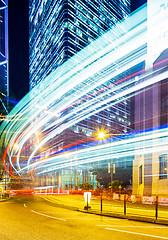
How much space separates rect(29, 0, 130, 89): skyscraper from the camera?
9856cm

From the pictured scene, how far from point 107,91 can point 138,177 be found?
85320mm

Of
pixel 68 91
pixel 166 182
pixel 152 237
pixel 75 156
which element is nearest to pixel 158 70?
pixel 166 182

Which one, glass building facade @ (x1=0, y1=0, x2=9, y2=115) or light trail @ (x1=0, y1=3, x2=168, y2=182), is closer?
light trail @ (x1=0, y1=3, x2=168, y2=182)

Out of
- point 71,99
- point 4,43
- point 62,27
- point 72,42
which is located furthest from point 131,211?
point 4,43

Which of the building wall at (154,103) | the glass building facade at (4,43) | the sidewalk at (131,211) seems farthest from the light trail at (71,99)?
the sidewalk at (131,211)

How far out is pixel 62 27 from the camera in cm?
9844

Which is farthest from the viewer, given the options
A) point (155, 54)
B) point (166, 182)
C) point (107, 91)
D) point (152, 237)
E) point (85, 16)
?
point (107, 91)

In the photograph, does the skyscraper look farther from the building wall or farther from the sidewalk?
the sidewalk

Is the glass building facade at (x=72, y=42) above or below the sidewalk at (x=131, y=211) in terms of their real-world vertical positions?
above

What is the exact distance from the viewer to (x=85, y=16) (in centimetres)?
10794

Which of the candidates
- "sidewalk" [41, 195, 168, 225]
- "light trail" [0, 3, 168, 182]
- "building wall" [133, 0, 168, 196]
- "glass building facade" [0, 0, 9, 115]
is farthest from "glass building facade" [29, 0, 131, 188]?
"sidewalk" [41, 195, 168, 225]

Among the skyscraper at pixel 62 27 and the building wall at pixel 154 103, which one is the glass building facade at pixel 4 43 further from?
the building wall at pixel 154 103

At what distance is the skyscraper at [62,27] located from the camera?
98562 mm

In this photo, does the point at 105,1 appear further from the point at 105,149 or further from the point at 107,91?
the point at 105,149
